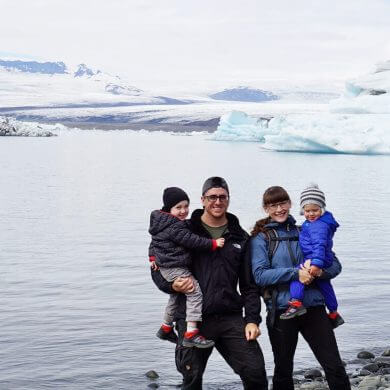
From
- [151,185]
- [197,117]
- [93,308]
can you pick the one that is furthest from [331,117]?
[197,117]

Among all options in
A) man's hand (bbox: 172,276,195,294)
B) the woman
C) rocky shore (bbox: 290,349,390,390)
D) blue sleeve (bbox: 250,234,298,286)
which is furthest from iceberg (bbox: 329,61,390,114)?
man's hand (bbox: 172,276,195,294)

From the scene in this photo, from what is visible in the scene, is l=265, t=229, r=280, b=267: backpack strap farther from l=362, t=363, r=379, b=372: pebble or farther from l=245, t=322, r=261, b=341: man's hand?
l=362, t=363, r=379, b=372: pebble

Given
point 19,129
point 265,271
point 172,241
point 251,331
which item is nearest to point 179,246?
point 172,241

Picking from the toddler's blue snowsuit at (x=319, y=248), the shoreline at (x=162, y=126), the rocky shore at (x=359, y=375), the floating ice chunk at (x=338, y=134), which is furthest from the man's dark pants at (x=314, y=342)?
the shoreline at (x=162, y=126)

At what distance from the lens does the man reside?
4230 mm

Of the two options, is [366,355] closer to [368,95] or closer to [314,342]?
[314,342]

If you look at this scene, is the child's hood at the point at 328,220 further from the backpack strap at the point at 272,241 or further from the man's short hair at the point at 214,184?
the man's short hair at the point at 214,184

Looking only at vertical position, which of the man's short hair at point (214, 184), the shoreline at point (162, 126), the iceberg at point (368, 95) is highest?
the iceberg at point (368, 95)

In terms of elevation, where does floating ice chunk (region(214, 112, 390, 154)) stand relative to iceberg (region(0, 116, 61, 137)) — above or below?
above

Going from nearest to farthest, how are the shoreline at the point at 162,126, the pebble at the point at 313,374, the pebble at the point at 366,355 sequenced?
the pebble at the point at 313,374, the pebble at the point at 366,355, the shoreline at the point at 162,126

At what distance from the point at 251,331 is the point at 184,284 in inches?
16.8

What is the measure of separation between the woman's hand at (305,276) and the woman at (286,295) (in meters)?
0.03

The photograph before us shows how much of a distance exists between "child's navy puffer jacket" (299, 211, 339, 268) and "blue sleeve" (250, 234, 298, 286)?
132 mm

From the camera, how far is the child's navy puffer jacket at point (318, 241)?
428cm
